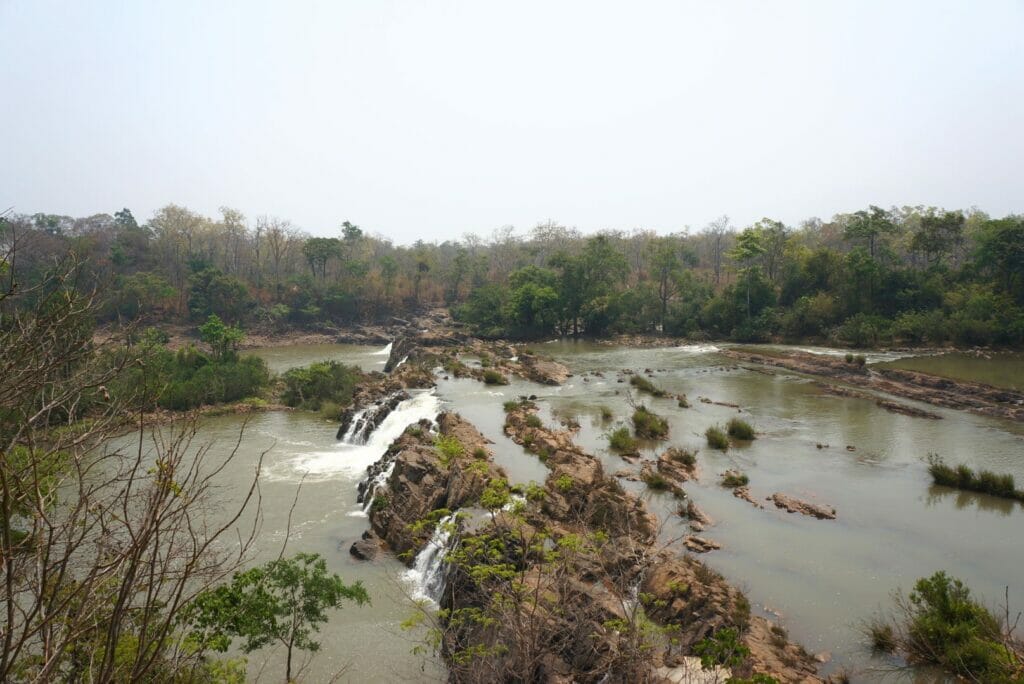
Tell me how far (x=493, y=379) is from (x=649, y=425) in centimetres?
973

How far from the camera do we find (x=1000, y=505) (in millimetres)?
11680

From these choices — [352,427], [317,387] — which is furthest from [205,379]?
[352,427]

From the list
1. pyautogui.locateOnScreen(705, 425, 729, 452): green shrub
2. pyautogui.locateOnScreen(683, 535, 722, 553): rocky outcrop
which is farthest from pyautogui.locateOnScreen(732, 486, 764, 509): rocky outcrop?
pyautogui.locateOnScreen(705, 425, 729, 452): green shrub

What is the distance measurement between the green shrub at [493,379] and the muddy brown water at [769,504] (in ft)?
2.74

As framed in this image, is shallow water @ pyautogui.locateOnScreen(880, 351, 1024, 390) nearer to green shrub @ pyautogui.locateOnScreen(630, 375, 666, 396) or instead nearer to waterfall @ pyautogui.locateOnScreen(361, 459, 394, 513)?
green shrub @ pyautogui.locateOnScreen(630, 375, 666, 396)

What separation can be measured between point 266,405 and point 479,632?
722 inches

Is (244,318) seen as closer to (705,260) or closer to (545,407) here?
(545,407)

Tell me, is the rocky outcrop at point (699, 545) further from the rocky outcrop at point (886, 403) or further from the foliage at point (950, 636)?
the rocky outcrop at point (886, 403)

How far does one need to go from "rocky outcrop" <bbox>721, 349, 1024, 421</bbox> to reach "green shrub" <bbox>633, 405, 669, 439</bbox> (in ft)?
35.4

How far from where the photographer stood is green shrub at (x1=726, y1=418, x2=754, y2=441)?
53.9 feet

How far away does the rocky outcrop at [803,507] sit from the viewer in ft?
36.6

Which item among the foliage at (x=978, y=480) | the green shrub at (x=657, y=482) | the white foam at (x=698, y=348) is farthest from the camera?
the white foam at (x=698, y=348)

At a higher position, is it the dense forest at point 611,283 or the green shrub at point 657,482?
the dense forest at point 611,283

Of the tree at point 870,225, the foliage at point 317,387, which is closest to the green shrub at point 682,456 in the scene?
the foliage at point 317,387
